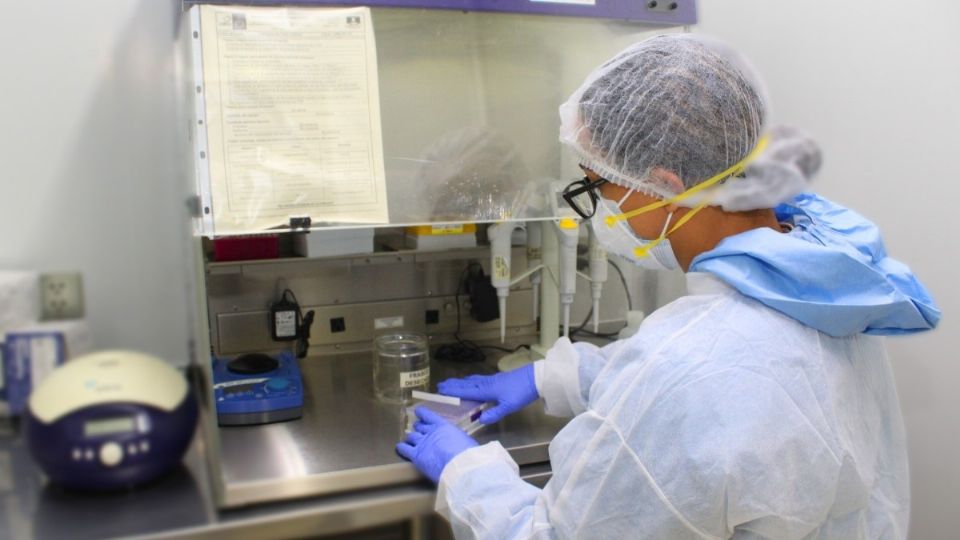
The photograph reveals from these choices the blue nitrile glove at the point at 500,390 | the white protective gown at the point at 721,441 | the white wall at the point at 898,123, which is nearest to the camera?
the white protective gown at the point at 721,441

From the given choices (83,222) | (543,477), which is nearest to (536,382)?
(543,477)

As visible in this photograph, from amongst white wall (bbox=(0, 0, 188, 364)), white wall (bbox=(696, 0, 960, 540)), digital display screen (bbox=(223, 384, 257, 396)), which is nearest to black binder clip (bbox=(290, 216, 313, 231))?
digital display screen (bbox=(223, 384, 257, 396))

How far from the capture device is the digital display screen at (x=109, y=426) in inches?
37.6

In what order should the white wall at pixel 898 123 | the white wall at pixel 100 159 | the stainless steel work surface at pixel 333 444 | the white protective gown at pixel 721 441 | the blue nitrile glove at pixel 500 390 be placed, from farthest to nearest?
the white wall at pixel 898 123, the white wall at pixel 100 159, the blue nitrile glove at pixel 500 390, the stainless steel work surface at pixel 333 444, the white protective gown at pixel 721 441

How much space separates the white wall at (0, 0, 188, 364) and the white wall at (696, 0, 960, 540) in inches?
45.1

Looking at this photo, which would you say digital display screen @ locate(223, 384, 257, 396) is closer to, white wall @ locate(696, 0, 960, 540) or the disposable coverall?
the disposable coverall

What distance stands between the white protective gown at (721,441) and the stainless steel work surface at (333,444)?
0.20m

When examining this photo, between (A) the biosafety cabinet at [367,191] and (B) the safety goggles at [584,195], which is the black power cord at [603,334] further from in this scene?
(B) the safety goggles at [584,195]

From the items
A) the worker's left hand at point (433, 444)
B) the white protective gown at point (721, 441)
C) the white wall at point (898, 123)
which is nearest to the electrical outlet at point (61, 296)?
the worker's left hand at point (433, 444)

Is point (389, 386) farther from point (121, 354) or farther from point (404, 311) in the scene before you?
point (121, 354)

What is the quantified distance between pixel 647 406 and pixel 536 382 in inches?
17.5

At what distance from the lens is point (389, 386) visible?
1303 millimetres

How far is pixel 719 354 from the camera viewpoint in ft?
2.56

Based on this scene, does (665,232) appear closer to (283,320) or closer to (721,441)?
(721,441)
